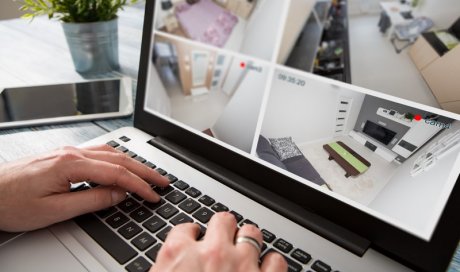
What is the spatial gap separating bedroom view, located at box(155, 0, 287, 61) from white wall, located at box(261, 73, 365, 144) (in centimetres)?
6

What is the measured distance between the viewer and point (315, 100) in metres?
0.43

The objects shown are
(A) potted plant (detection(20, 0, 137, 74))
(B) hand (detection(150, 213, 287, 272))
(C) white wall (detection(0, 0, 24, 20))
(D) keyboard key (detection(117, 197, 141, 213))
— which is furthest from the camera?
(C) white wall (detection(0, 0, 24, 20))

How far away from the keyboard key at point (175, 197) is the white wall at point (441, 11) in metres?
0.37

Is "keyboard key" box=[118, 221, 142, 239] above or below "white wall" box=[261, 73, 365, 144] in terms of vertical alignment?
below

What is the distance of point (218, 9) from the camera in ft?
1.76

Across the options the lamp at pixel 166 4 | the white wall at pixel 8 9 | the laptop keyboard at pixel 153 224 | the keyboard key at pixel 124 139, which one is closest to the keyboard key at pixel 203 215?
the laptop keyboard at pixel 153 224

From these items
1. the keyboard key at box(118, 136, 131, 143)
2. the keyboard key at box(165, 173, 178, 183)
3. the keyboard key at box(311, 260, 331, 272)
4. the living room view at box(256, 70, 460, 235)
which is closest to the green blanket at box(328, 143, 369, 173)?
the living room view at box(256, 70, 460, 235)

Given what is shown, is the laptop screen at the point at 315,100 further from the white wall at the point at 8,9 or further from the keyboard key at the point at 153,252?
the white wall at the point at 8,9

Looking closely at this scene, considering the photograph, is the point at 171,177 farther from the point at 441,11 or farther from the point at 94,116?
the point at 441,11

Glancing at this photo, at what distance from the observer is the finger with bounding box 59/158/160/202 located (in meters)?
0.42

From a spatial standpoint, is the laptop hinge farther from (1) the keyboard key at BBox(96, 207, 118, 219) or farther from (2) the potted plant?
(2) the potted plant

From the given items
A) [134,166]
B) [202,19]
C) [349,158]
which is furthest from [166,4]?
[349,158]

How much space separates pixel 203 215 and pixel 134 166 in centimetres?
12

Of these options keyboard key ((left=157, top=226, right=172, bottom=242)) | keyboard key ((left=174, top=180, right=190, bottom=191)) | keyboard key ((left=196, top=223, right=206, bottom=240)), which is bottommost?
keyboard key ((left=157, top=226, right=172, bottom=242))
